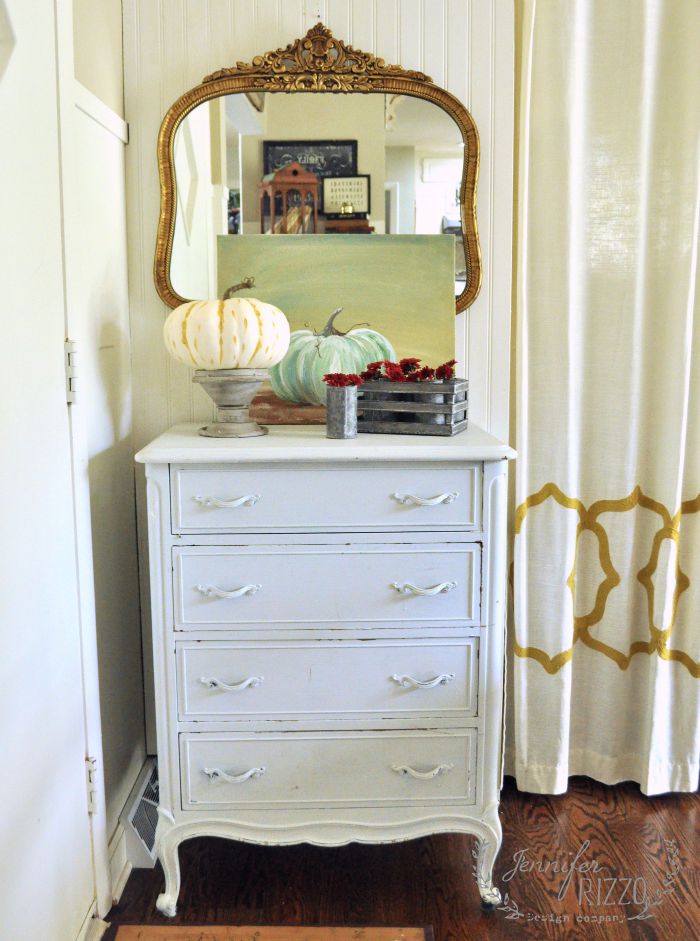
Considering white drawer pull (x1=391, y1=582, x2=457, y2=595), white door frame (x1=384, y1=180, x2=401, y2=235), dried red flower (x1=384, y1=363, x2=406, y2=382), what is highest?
white door frame (x1=384, y1=180, x2=401, y2=235)

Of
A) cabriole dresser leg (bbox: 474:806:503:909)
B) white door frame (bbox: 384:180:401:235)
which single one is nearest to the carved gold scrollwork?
white door frame (bbox: 384:180:401:235)

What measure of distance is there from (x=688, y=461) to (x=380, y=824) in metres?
1.19

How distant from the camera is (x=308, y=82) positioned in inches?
85.4

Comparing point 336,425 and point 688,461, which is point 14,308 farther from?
point 688,461

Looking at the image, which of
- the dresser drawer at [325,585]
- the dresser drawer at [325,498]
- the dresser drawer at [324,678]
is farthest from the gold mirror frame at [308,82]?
the dresser drawer at [324,678]

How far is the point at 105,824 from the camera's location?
1.88m

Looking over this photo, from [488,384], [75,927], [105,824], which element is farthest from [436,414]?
[75,927]

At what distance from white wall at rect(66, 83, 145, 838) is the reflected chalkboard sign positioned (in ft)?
1.18

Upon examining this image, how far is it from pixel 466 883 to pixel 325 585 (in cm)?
79

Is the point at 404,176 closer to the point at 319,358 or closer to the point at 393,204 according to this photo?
the point at 393,204

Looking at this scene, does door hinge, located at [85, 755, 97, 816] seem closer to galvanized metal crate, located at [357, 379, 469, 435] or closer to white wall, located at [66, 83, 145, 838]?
white wall, located at [66, 83, 145, 838]

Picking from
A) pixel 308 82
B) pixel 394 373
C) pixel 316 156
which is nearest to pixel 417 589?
pixel 394 373

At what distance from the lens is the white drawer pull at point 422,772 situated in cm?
186

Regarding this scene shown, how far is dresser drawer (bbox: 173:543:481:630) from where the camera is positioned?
5.89 ft
